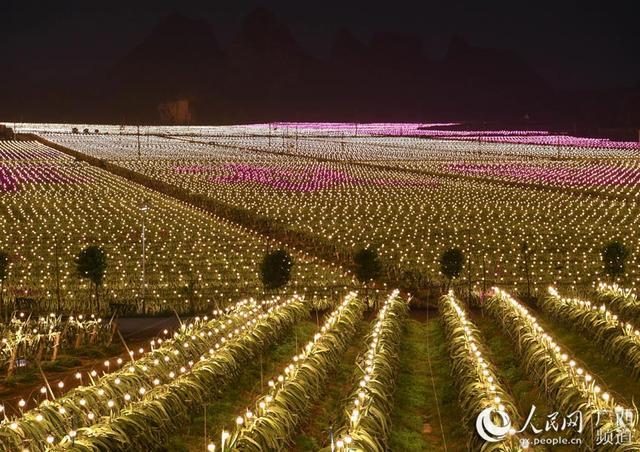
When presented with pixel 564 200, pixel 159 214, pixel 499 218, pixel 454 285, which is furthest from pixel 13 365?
pixel 564 200

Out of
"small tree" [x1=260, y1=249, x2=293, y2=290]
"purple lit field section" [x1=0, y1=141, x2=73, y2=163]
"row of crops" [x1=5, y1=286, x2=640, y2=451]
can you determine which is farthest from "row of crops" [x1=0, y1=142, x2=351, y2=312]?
"purple lit field section" [x1=0, y1=141, x2=73, y2=163]

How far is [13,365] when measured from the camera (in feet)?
41.8

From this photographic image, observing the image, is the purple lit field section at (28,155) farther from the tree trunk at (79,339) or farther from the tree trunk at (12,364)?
the tree trunk at (12,364)

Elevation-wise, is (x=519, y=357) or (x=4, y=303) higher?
(x=519, y=357)

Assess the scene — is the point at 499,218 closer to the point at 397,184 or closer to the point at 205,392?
the point at 397,184

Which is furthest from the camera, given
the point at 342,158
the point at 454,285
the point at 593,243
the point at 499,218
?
the point at 342,158

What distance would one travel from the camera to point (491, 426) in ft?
26.2

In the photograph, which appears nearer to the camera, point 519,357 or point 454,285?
point 519,357

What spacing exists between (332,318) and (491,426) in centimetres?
556

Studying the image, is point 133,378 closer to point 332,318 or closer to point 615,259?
point 332,318

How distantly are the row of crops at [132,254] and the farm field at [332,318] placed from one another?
0.37 feet

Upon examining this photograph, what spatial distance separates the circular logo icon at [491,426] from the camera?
7.81 m

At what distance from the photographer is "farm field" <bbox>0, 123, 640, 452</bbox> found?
8.59 m

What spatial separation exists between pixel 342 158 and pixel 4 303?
61137mm
